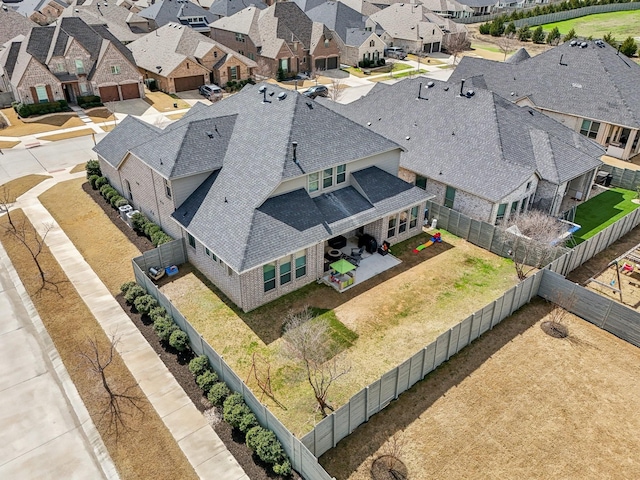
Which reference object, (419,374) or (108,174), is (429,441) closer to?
(419,374)

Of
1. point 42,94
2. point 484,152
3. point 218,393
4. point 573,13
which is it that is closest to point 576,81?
point 484,152

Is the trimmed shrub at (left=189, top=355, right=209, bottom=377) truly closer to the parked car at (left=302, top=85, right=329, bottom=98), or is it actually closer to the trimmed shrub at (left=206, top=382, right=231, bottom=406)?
the trimmed shrub at (left=206, top=382, right=231, bottom=406)

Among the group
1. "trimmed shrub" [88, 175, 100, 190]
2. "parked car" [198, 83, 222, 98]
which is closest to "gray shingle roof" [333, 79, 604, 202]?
"trimmed shrub" [88, 175, 100, 190]

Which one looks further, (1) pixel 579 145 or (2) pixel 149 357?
(1) pixel 579 145

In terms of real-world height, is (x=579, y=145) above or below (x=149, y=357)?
above

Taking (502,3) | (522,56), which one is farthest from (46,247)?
(502,3)

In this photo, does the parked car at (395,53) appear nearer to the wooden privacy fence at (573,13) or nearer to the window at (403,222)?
the wooden privacy fence at (573,13)

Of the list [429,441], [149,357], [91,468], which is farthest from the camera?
[149,357]
